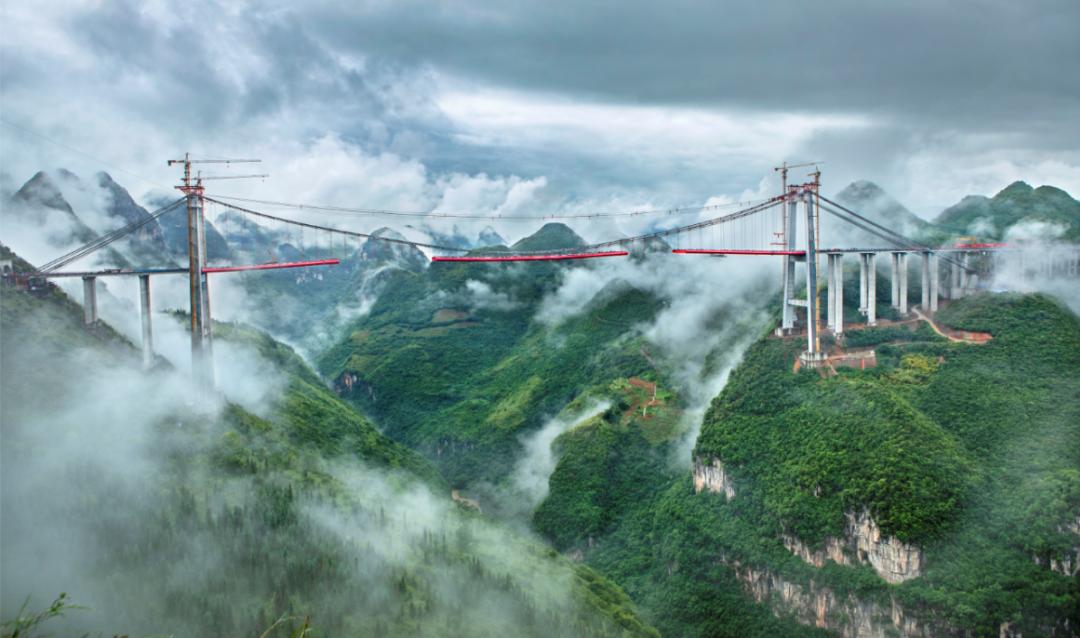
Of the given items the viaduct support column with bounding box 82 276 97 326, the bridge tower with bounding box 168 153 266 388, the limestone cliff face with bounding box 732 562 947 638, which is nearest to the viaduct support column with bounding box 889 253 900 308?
the limestone cliff face with bounding box 732 562 947 638

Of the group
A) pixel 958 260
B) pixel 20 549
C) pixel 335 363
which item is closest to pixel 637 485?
pixel 958 260

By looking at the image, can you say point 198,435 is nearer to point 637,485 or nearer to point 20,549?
point 20,549


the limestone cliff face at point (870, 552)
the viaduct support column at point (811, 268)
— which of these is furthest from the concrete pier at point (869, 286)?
the limestone cliff face at point (870, 552)

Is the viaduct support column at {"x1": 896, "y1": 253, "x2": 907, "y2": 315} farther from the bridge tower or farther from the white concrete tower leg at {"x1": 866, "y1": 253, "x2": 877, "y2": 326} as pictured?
the bridge tower

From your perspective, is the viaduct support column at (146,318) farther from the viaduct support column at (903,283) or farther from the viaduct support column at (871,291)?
the viaduct support column at (903,283)

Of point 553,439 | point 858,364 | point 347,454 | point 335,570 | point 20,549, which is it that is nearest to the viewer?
point 20,549

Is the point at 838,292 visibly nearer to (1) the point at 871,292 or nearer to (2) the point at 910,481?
(1) the point at 871,292

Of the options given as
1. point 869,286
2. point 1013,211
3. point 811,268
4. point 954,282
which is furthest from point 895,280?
point 1013,211
